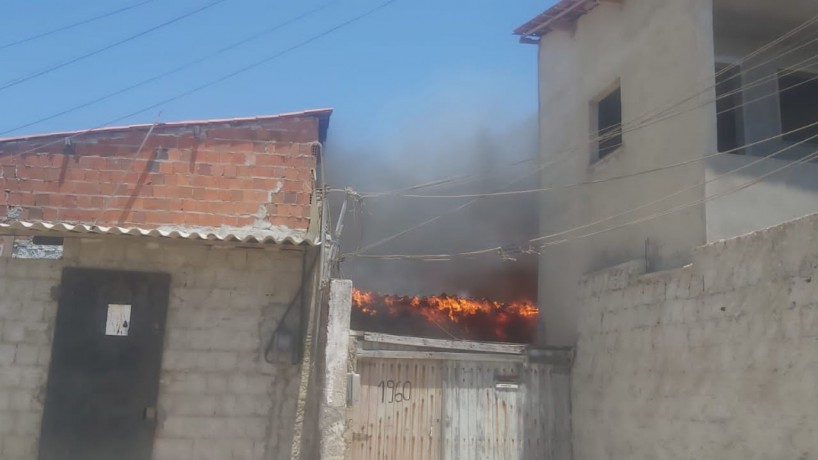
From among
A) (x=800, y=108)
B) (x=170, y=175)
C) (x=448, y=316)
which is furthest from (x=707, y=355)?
Result: (x=448, y=316)

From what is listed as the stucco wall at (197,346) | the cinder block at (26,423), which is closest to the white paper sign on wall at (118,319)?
the stucco wall at (197,346)

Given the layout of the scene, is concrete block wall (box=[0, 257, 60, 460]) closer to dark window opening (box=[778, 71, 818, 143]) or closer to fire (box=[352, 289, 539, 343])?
fire (box=[352, 289, 539, 343])

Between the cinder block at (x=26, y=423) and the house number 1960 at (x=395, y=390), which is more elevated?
the house number 1960 at (x=395, y=390)

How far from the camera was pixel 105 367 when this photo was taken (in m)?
8.53

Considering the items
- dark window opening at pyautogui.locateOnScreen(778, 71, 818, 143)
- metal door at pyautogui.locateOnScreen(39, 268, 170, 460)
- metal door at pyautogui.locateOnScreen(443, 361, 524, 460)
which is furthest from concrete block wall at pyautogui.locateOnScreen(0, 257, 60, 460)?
dark window opening at pyautogui.locateOnScreen(778, 71, 818, 143)

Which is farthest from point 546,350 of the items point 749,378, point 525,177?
point 525,177

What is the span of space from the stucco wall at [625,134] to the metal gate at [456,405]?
1.39m

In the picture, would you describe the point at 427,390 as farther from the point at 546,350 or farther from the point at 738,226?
the point at 738,226

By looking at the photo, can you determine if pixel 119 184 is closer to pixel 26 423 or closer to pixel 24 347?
pixel 24 347

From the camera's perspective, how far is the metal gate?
9.77 m

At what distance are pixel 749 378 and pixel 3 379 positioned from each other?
25.2 feet

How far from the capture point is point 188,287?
29.0 ft

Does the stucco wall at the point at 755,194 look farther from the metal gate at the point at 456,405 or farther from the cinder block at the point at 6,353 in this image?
the cinder block at the point at 6,353

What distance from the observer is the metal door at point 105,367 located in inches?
328
